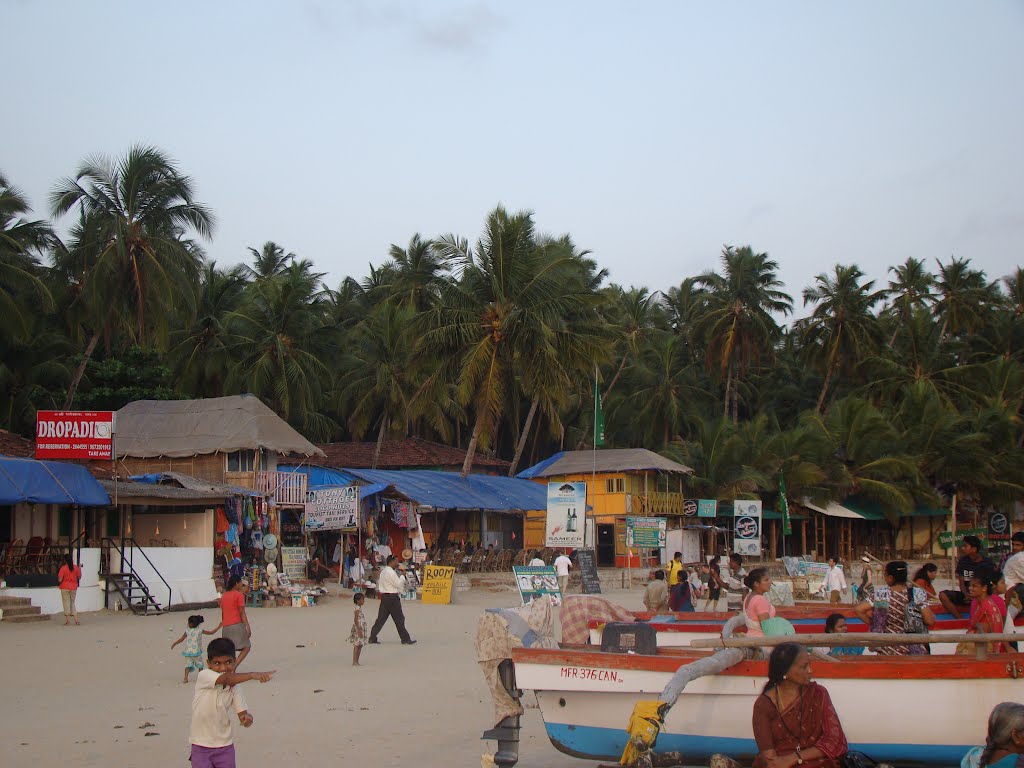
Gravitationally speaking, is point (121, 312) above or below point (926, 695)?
above

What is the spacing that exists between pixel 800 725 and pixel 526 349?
102 ft

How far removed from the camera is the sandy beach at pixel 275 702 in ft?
28.6

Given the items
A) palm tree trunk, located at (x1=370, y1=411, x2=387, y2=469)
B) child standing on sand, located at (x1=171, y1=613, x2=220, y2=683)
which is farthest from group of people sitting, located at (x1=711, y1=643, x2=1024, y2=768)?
palm tree trunk, located at (x1=370, y1=411, x2=387, y2=469)

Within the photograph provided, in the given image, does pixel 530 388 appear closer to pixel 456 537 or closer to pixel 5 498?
pixel 456 537

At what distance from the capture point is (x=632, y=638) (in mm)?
8008

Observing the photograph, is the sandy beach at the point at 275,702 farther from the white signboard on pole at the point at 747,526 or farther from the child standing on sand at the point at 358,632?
the white signboard on pole at the point at 747,526

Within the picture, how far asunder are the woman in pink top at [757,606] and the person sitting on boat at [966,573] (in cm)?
272

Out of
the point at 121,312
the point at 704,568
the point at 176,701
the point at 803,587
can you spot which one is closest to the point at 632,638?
the point at 176,701

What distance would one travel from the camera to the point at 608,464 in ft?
135

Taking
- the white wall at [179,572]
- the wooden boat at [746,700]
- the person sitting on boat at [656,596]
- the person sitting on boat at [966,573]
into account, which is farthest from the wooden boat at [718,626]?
the white wall at [179,572]

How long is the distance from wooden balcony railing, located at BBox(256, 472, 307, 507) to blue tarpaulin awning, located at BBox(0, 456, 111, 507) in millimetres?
7741

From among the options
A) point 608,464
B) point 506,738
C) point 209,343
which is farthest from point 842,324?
point 506,738

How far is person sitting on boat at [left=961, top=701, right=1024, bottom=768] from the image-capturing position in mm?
5312

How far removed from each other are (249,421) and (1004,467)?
3367 centimetres
